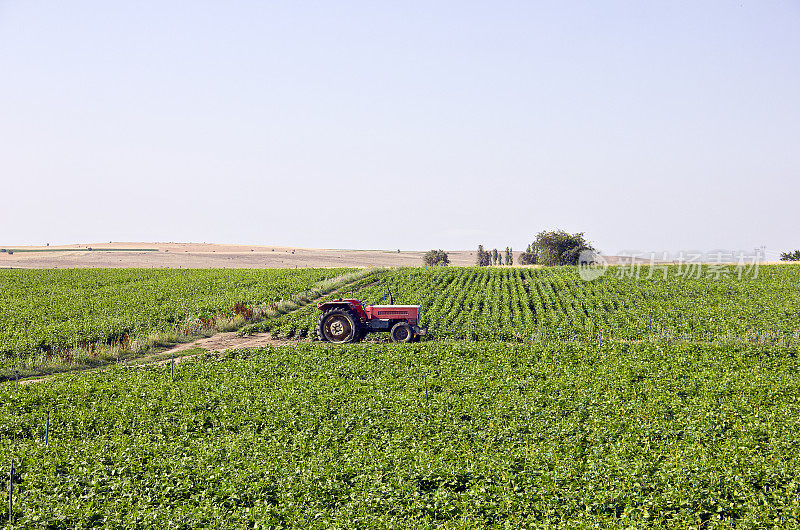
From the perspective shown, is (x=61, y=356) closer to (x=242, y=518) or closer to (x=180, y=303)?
(x=180, y=303)

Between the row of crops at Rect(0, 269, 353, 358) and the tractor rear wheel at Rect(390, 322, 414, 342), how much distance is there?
38.2ft

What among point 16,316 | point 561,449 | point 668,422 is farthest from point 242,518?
point 16,316

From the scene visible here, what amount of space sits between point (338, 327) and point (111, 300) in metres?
16.5

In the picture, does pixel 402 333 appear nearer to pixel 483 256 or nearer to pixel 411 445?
pixel 411 445

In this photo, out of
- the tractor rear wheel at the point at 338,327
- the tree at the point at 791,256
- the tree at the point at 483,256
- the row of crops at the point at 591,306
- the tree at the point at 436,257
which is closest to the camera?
the tractor rear wheel at the point at 338,327

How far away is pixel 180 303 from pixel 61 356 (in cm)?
963

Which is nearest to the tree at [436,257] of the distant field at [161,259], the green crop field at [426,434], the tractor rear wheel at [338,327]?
the distant field at [161,259]

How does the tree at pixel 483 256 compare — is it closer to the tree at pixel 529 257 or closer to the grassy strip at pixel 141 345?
the tree at pixel 529 257

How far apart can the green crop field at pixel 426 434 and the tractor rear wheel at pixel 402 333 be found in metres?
1.35

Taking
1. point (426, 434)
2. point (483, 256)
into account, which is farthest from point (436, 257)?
point (426, 434)

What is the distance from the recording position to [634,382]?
16.6m

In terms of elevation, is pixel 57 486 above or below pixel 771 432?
below

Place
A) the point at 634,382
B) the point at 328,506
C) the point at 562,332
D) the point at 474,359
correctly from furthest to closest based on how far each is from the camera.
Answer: the point at 562,332 < the point at 474,359 < the point at 634,382 < the point at 328,506

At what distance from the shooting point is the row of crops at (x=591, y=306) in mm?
25109
